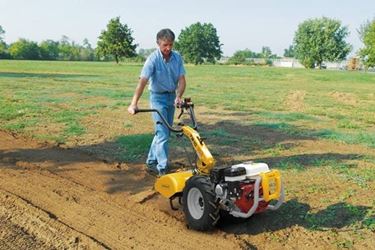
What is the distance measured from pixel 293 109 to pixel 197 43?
93.8 metres

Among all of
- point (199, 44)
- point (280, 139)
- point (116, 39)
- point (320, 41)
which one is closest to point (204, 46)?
point (199, 44)

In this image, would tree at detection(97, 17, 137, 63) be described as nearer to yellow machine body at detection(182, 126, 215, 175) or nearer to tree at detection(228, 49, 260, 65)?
tree at detection(228, 49, 260, 65)

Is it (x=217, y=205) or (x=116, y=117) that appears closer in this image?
(x=217, y=205)

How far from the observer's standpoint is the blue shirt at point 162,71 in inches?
237

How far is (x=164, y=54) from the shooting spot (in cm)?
599

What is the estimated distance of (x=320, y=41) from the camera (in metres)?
84.4

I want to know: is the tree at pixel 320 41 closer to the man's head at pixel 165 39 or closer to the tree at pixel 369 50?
the tree at pixel 369 50

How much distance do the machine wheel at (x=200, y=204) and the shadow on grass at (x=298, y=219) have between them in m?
0.33

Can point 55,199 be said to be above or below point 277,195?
below

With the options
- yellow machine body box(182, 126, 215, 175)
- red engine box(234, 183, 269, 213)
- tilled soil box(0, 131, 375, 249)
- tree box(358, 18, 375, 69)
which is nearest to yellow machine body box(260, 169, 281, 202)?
red engine box(234, 183, 269, 213)

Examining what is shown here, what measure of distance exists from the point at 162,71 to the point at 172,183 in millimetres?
1803

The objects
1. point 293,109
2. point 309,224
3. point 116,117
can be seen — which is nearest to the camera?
point 309,224

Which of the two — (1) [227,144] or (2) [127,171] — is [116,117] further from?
(2) [127,171]

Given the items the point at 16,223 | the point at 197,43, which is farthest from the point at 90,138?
the point at 197,43
